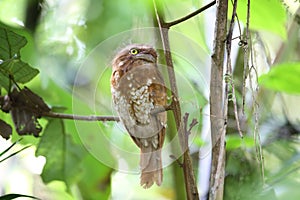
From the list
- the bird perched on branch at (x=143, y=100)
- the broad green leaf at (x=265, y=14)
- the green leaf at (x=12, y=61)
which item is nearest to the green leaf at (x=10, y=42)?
the green leaf at (x=12, y=61)

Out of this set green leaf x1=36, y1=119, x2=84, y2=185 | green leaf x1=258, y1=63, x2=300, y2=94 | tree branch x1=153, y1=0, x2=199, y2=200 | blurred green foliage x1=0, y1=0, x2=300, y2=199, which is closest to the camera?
tree branch x1=153, y1=0, x2=199, y2=200

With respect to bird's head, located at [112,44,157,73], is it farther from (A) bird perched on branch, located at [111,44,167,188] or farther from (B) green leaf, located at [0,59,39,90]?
(B) green leaf, located at [0,59,39,90]

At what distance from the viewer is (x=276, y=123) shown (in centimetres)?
114

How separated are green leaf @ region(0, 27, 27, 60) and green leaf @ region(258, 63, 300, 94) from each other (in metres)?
0.34

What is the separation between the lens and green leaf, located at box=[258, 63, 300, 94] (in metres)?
0.79

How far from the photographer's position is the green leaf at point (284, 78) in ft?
2.59

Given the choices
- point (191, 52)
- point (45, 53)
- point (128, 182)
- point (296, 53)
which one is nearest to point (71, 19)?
point (45, 53)

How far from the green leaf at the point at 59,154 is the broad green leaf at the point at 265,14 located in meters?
0.38

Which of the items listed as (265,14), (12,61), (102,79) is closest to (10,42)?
(12,61)

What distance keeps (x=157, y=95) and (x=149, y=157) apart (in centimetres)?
8

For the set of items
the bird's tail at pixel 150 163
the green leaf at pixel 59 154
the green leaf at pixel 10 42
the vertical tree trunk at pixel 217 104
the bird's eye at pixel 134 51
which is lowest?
the green leaf at pixel 59 154

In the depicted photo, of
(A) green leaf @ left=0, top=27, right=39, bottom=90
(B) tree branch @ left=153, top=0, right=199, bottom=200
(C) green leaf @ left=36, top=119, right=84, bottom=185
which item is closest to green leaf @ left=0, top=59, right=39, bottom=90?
(A) green leaf @ left=0, top=27, right=39, bottom=90

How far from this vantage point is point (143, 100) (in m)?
0.60

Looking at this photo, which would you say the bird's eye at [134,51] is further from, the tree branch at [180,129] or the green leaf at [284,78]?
the green leaf at [284,78]
